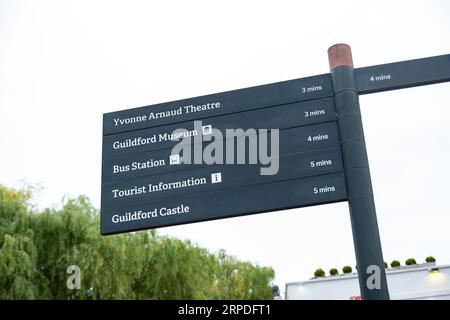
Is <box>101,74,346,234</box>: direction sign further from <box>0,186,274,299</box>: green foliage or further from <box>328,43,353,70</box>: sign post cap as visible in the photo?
<box>0,186,274,299</box>: green foliage

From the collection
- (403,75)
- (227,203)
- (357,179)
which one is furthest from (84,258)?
(403,75)

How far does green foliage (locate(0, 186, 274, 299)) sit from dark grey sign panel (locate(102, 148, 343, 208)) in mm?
12665

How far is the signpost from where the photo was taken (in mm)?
5676

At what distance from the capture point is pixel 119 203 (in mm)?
6133

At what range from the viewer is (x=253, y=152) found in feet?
19.5

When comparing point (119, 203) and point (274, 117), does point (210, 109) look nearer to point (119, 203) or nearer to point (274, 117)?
point (274, 117)

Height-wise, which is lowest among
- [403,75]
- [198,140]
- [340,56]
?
[198,140]

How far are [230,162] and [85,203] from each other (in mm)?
16044

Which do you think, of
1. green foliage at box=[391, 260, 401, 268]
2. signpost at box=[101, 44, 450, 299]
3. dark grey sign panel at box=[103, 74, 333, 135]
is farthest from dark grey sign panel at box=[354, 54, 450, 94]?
green foliage at box=[391, 260, 401, 268]

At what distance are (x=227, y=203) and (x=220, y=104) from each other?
4.10 feet

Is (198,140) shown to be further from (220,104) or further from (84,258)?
(84,258)

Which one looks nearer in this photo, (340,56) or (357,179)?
(357,179)

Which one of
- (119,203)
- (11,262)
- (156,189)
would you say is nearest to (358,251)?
(156,189)

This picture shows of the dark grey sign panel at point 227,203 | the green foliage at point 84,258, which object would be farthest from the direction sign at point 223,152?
the green foliage at point 84,258
